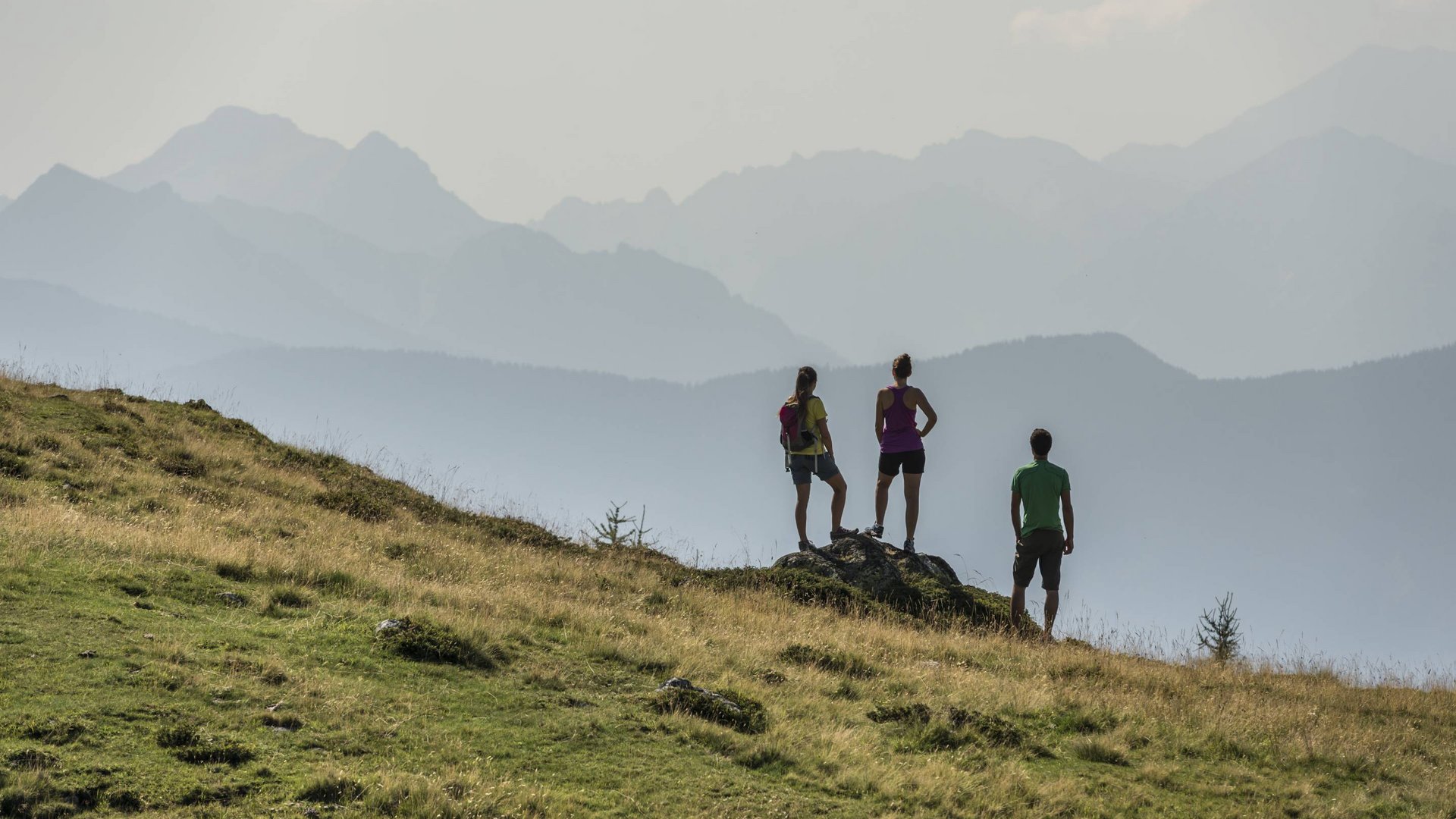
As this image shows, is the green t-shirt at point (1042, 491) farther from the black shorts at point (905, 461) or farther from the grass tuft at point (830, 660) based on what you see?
the grass tuft at point (830, 660)

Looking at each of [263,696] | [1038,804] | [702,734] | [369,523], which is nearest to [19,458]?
[369,523]

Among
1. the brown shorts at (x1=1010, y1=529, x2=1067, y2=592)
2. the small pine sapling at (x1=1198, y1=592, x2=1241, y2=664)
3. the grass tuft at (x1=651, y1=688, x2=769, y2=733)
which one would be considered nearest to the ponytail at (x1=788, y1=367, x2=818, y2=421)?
the brown shorts at (x1=1010, y1=529, x2=1067, y2=592)

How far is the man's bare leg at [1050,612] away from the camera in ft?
50.3

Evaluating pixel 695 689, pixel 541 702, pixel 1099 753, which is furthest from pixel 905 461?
pixel 541 702

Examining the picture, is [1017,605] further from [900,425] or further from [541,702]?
[541,702]

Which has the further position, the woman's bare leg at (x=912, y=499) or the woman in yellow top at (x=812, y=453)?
the woman in yellow top at (x=812, y=453)

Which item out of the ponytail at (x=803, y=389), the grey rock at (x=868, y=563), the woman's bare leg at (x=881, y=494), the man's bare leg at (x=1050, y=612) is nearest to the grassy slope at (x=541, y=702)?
the man's bare leg at (x=1050, y=612)

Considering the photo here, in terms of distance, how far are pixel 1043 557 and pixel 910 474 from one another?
2634 millimetres

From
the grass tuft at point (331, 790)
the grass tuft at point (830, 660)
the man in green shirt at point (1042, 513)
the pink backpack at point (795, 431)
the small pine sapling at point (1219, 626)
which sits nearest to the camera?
the grass tuft at point (331, 790)

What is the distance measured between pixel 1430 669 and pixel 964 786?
13016mm

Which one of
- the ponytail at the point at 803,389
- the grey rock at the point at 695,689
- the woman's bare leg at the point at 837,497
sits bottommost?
the grey rock at the point at 695,689

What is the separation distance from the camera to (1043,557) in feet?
49.0

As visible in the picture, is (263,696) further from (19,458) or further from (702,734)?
(19,458)

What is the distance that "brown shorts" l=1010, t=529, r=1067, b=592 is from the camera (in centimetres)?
1470
